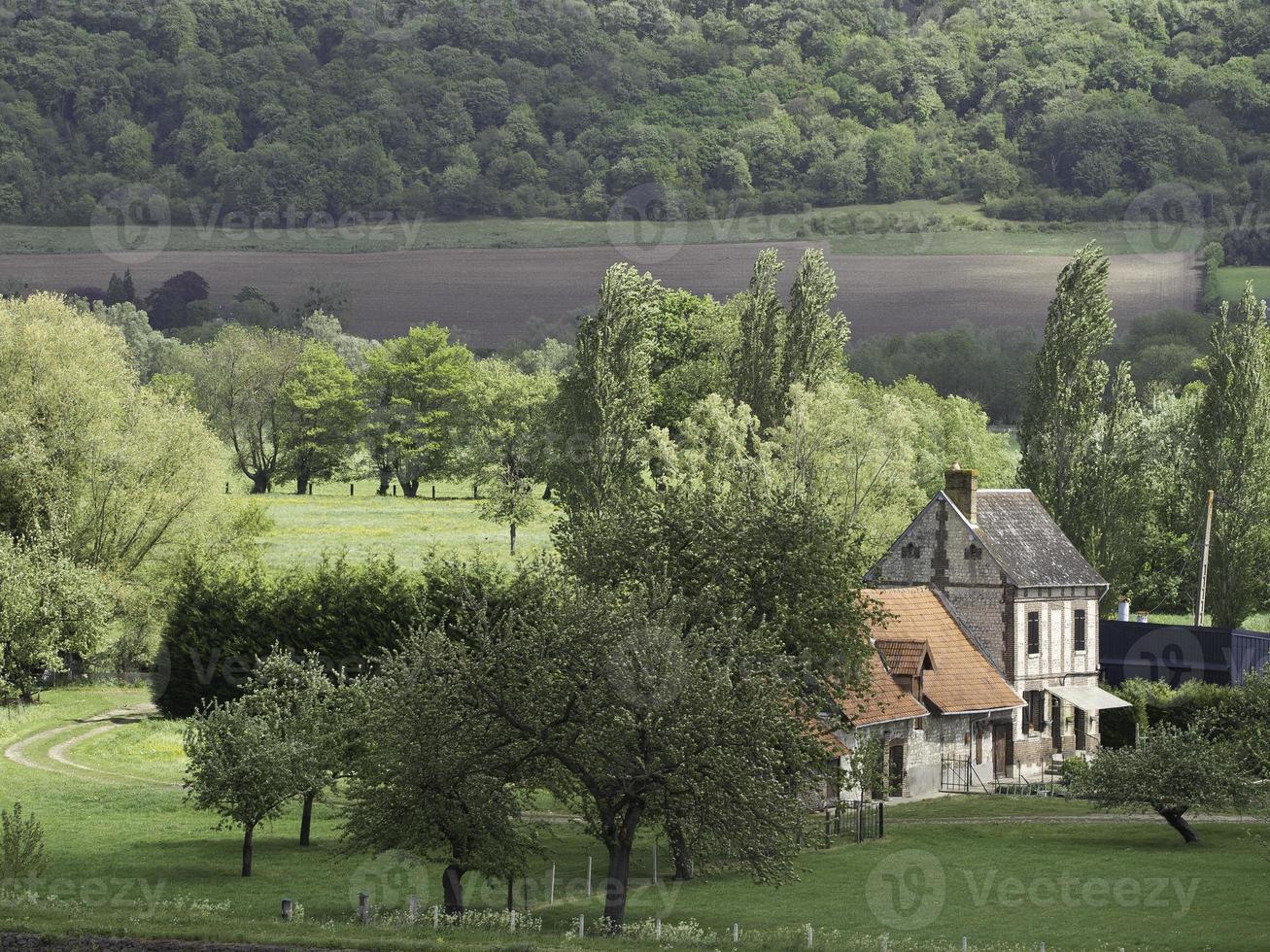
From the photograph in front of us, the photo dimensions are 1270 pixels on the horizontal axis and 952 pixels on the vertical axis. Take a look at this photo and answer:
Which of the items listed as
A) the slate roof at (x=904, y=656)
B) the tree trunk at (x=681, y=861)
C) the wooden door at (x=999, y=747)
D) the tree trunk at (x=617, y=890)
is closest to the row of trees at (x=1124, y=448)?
the wooden door at (x=999, y=747)

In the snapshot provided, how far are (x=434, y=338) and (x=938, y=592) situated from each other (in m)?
81.5

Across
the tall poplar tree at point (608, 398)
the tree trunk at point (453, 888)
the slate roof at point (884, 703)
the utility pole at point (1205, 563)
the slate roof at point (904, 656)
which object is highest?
the tall poplar tree at point (608, 398)

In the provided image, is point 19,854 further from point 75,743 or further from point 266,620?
point 266,620

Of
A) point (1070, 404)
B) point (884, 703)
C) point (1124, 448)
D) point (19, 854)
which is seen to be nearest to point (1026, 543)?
point (1124, 448)

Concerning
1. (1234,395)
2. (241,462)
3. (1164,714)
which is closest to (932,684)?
(1164,714)

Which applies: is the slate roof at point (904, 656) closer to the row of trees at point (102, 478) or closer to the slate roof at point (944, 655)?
the slate roof at point (944, 655)

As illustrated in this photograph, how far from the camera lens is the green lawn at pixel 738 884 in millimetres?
37312

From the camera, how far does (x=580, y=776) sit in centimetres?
3803

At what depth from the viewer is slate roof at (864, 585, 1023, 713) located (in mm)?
65062

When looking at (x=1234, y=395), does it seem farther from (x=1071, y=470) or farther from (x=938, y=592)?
(x=938, y=592)

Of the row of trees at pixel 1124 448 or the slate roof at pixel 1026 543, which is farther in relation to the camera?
the row of trees at pixel 1124 448

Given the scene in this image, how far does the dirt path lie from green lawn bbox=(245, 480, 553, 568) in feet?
76.2

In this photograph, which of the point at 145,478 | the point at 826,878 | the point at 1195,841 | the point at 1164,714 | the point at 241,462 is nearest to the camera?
the point at 826,878

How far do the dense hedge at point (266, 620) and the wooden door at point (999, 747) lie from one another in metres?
21.4
